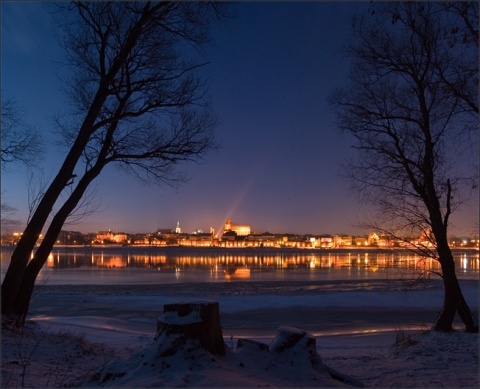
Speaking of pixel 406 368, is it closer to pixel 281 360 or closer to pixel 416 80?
pixel 281 360

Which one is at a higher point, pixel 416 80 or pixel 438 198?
pixel 416 80

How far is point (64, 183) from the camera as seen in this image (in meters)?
12.2

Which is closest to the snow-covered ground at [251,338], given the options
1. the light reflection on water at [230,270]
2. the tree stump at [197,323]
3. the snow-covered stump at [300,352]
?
the snow-covered stump at [300,352]

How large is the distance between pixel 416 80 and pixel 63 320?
1503cm

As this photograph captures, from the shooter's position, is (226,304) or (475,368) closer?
(475,368)

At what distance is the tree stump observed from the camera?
6586mm

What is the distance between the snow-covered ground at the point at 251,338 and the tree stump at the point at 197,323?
0.65 feet

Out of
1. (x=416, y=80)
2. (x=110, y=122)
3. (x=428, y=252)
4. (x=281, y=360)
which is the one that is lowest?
(x=281, y=360)

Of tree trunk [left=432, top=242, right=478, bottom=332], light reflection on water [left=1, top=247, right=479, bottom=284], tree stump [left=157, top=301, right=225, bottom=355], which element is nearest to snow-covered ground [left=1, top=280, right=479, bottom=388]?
tree stump [left=157, top=301, right=225, bottom=355]

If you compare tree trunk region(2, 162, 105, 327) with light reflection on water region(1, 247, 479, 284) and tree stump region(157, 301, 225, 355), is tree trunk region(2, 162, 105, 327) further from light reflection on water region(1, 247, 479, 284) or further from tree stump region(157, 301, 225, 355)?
tree stump region(157, 301, 225, 355)

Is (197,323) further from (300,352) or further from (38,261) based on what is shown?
(38,261)

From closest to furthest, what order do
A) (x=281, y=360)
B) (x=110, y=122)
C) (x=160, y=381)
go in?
(x=160, y=381), (x=281, y=360), (x=110, y=122)


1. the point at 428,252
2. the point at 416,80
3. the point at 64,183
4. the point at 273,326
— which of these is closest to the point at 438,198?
the point at 428,252

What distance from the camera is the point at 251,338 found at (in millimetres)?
16109
